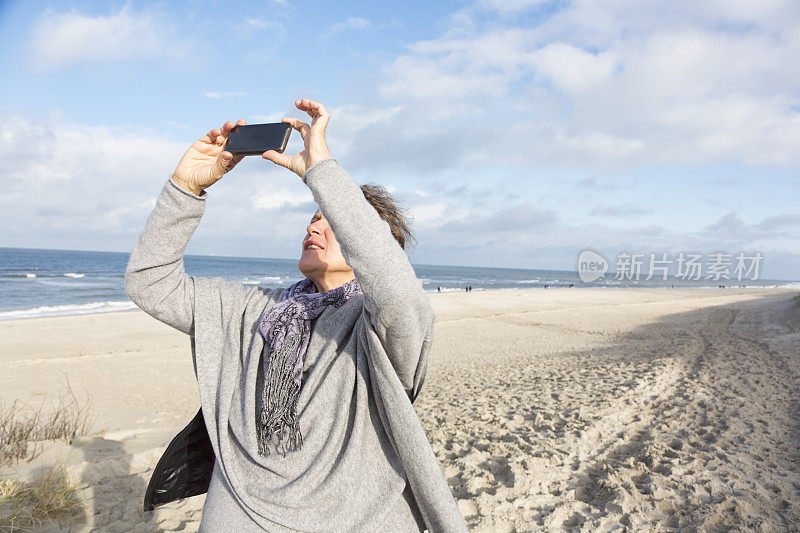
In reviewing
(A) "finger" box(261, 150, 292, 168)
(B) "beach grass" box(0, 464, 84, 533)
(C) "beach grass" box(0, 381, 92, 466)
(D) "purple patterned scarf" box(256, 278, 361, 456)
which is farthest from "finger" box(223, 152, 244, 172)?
(C) "beach grass" box(0, 381, 92, 466)

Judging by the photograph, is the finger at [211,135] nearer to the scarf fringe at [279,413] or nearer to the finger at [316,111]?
the finger at [316,111]

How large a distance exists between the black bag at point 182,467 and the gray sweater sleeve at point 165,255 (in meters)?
0.45

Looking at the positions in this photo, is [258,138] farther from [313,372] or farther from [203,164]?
[313,372]

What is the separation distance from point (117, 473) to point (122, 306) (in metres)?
21.1

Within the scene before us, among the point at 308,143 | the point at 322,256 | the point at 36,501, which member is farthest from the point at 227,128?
the point at 36,501

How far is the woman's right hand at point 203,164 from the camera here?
1.68 meters

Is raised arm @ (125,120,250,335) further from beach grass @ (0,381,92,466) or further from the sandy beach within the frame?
beach grass @ (0,381,92,466)

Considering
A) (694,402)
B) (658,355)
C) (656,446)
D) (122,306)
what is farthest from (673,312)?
(122,306)

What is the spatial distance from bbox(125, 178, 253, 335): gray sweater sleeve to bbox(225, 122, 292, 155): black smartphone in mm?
239

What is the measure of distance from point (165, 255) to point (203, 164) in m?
Answer: 0.35

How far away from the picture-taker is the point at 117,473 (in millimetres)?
4074

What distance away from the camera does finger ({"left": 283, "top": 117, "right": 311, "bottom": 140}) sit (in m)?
1.54

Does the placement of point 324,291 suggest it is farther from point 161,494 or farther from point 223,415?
point 161,494

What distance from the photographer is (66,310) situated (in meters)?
20.3
